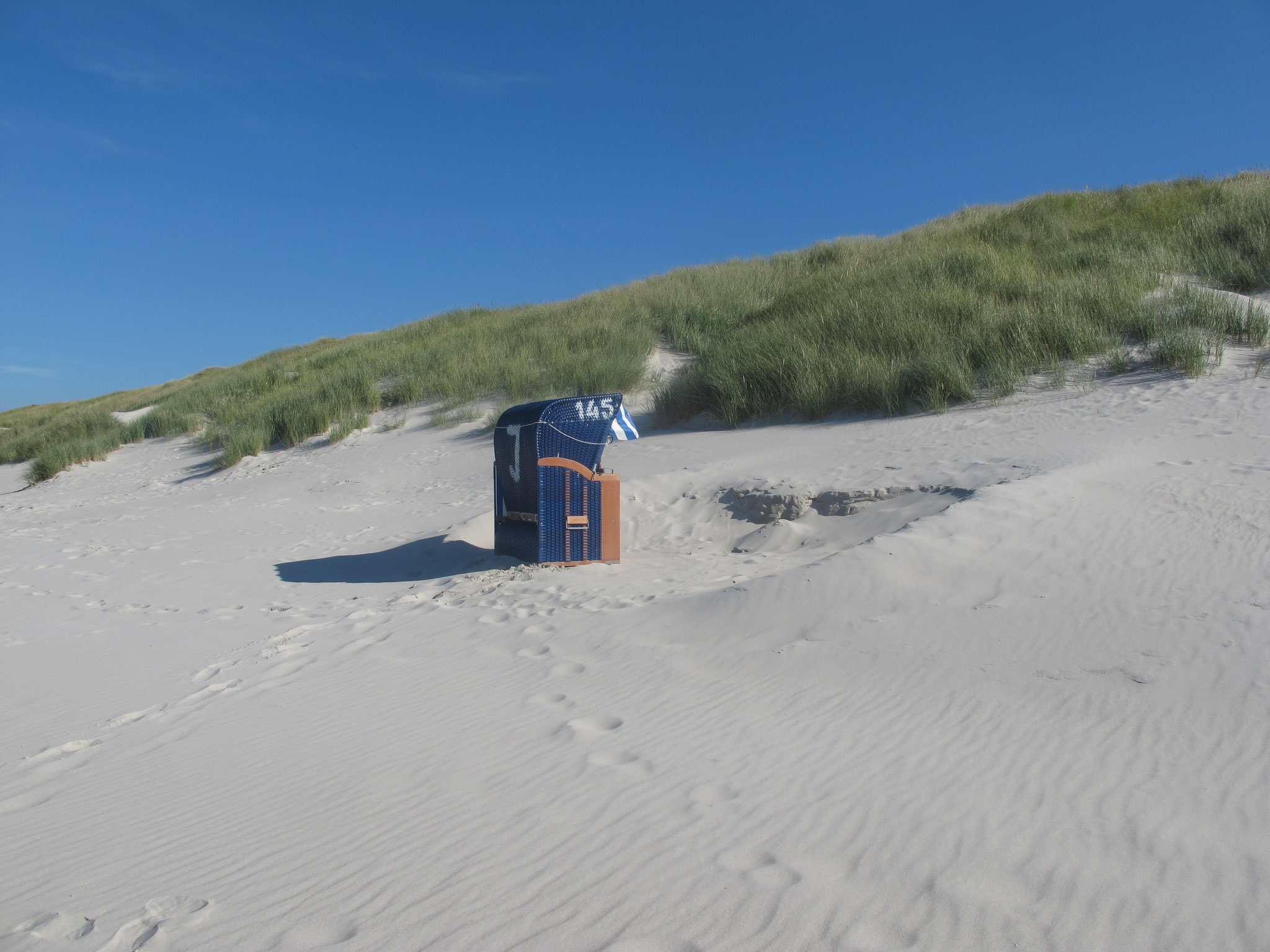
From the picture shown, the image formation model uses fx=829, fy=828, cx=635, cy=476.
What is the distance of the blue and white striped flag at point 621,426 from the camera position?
7.01m

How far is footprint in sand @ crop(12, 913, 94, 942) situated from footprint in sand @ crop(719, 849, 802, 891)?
175 cm

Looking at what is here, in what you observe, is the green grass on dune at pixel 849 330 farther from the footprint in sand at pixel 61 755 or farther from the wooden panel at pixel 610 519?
the footprint in sand at pixel 61 755

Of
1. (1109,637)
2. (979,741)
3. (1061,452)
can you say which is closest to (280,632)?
(979,741)

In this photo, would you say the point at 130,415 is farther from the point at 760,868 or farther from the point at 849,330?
the point at 760,868

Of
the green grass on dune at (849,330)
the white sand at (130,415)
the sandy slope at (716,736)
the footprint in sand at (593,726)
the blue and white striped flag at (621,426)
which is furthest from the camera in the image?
the white sand at (130,415)

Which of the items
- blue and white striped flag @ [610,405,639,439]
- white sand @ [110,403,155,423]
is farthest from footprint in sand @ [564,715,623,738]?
white sand @ [110,403,155,423]

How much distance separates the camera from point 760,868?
2285 mm

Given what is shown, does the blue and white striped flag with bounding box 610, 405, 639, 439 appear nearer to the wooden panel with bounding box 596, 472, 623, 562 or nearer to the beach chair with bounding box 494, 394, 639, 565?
the beach chair with bounding box 494, 394, 639, 565

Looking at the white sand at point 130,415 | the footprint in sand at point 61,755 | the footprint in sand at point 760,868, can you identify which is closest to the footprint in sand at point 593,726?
the footprint in sand at point 760,868

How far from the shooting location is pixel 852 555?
16.1 feet

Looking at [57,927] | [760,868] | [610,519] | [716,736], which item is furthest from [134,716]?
[610,519]

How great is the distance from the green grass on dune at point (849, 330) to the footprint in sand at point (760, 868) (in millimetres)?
7636

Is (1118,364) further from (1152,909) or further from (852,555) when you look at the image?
(1152,909)

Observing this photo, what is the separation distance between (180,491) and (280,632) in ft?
29.7
